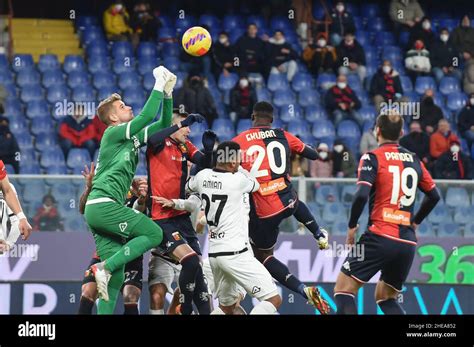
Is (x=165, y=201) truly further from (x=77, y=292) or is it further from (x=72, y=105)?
(x=72, y=105)

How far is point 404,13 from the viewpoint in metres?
23.6

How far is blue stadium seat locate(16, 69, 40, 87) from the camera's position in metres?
21.6

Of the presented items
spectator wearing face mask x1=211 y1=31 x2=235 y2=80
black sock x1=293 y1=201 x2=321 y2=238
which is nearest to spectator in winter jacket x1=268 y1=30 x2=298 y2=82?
spectator wearing face mask x1=211 y1=31 x2=235 y2=80

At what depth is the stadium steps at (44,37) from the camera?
2294 centimetres

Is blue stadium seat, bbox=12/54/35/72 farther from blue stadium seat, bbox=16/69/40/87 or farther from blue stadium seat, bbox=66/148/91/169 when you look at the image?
blue stadium seat, bbox=66/148/91/169

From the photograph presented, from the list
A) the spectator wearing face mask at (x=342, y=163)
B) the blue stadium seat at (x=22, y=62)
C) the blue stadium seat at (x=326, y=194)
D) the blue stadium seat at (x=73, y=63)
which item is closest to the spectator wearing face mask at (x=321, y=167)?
the spectator wearing face mask at (x=342, y=163)

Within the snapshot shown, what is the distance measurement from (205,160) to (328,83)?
10.2m

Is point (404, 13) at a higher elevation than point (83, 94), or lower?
higher

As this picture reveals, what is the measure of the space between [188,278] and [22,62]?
11.1 metres

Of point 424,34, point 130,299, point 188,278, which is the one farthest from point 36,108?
point 188,278

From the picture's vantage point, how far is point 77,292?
51.8 ft

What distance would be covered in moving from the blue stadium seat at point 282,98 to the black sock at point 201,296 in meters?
9.81

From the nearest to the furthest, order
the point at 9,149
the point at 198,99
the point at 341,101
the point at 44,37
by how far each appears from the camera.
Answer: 1. the point at 9,149
2. the point at 198,99
3. the point at 341,101
4. the point at 44,37

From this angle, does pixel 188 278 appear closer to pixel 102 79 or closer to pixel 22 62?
pixel 102 79
